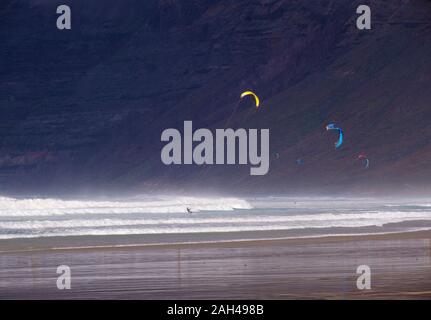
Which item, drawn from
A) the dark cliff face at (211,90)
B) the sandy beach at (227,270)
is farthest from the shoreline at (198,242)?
the dark cliff face at (211,90)

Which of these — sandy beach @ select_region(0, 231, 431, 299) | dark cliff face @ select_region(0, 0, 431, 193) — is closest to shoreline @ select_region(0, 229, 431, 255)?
sandy beach @ select_region(0, 231, 431, 299)

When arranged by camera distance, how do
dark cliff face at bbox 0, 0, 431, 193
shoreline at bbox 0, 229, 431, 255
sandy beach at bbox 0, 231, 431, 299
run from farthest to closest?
dark cliff face at bbox 0, 0, 431, 193 < shoreline at bbox 0, 229, 431, 255 < sandy beach at bbox 0, 231, 431, 299

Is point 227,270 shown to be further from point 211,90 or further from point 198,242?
point 211,90

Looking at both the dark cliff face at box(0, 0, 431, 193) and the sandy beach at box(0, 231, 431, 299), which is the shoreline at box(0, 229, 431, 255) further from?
the dark cliff face at box(0, 0, 431, 193)

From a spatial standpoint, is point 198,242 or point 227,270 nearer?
point 227,270

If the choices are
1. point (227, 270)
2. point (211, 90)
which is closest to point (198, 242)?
point (227, 270)

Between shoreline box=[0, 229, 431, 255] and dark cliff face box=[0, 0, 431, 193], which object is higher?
dark cliff face box=[0, 0, 431, 193]

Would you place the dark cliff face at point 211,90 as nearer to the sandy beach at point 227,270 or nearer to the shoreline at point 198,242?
the shoreline at point 198,242
